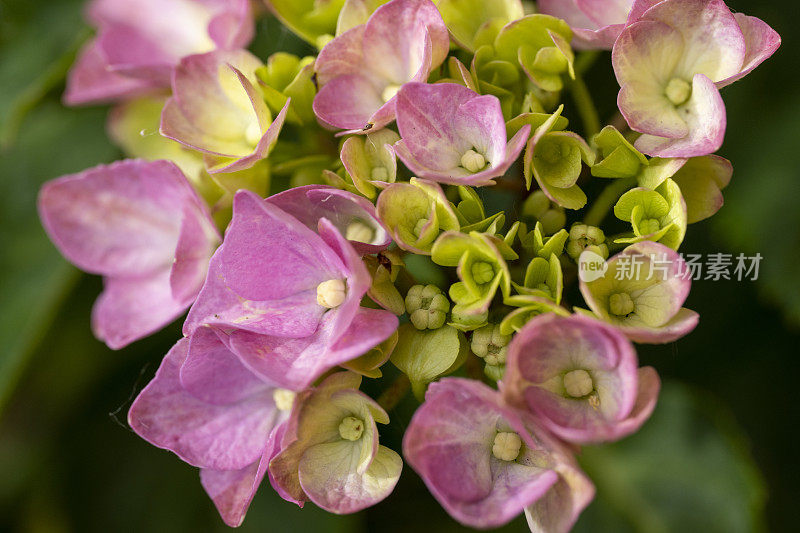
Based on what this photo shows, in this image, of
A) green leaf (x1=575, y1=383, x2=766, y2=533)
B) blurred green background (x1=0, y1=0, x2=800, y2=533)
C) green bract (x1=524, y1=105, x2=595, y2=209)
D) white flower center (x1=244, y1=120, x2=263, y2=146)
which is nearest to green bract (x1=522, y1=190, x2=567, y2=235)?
green bract (x1=524, y1=105, x2=595, y2=209)

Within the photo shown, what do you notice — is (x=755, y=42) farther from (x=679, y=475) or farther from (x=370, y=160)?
(x=679, y=475)

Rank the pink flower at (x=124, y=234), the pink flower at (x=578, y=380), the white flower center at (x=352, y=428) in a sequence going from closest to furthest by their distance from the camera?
the pink flower at (x=578, y=380) < the white flower center at (x=352, y=428) < the pink flower at (x=124, y=234)

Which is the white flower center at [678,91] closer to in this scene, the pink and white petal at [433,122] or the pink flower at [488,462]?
the pink and white petal at [433,122]

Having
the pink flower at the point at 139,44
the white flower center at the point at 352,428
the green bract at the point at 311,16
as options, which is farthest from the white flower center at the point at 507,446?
the pink flower at the point at 139,44

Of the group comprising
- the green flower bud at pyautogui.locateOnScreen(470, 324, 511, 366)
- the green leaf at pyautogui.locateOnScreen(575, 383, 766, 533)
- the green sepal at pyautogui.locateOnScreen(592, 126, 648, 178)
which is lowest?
the green leaf at pyautogui.locateOnScreen(575, 383, 766, 533)

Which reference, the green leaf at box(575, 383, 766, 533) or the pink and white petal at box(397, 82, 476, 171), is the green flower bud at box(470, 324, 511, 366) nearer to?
the pink and white petal at box(397, 82, 476, 171)

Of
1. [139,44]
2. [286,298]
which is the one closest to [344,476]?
[286,298]

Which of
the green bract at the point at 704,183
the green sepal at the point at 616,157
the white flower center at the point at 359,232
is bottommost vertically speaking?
the white flower center at the point at 359,232
